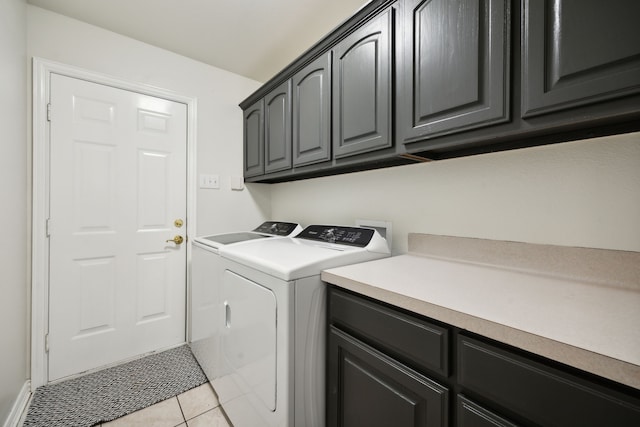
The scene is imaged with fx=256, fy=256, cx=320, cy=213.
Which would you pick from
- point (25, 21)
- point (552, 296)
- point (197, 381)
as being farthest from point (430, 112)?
point (25, 21)

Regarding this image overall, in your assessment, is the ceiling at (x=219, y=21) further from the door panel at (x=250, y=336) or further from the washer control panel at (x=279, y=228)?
the door panel at (x=250, y=336)

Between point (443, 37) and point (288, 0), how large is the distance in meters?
1.16

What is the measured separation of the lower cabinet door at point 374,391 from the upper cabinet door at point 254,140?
1.59 meters

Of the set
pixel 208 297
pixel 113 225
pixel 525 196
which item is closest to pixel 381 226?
pixel 525 196

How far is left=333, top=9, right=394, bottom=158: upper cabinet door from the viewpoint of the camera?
3.80 ft

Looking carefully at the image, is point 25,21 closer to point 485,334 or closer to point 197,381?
point 197,381

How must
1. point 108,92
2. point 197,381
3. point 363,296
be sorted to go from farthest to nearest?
1. point 108,92
2. point 197,381
3. point 363,296

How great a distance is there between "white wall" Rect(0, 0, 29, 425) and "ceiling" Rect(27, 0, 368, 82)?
0.46 meters

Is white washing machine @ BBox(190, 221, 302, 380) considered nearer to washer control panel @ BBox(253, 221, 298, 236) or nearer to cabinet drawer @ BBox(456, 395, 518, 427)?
washer control panel @ BBox(253, 221, 298, 236)

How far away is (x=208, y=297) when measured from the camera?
166 centimetres

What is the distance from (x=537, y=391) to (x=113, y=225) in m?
2.48

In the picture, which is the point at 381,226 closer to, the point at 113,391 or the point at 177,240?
the point at 177,240

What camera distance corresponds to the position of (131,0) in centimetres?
161

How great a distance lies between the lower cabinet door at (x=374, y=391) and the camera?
0.71 m
